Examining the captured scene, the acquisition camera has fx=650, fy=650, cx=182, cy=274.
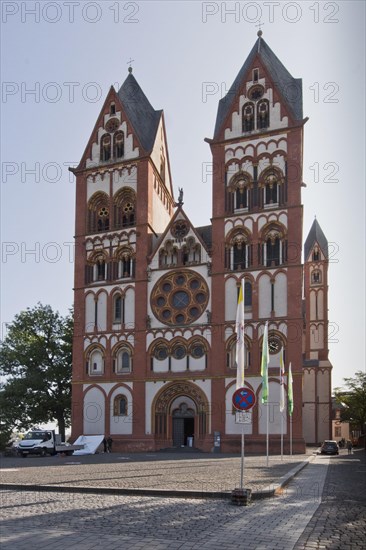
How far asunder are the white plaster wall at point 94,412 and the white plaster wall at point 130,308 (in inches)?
230

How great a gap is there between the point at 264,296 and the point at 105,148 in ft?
66.8

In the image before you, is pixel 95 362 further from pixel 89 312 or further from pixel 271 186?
pixel 271 186

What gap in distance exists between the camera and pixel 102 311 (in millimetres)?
52875

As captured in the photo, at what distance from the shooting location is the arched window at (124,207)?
54.4 meters

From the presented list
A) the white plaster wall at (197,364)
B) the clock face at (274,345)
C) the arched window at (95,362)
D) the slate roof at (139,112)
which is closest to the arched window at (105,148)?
the slate roof at (139,112)

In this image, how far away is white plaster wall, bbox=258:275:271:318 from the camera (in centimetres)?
4747

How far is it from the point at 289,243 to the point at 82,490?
34.1 metres

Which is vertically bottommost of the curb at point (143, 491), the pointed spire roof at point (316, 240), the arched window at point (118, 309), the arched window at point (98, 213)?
the curb at point (143, 491)

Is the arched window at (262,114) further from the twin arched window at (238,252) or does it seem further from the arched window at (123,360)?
the arched window at (123,360)

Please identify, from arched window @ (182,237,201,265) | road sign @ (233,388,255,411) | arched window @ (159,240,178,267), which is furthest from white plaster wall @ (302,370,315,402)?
road sign @ (233,388,255,411)

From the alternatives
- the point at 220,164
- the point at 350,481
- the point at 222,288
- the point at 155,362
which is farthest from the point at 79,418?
the point at 350,481

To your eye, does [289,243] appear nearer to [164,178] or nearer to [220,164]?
[220,164]

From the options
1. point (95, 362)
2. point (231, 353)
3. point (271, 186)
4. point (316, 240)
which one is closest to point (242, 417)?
point (231, 353)

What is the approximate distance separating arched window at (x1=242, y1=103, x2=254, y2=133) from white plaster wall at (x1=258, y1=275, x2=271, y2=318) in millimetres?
12698
